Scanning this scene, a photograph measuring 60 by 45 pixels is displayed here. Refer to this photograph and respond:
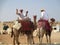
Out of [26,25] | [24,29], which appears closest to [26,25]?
[26,25]

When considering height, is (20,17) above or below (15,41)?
above

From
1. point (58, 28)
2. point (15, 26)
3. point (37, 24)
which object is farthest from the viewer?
point (58, 28)

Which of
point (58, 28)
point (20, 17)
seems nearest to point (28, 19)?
point (20, 17)

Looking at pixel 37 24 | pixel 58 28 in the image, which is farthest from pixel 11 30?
pixel 58 28

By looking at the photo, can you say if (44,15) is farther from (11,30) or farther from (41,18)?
(11,30)

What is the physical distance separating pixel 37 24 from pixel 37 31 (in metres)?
0.50

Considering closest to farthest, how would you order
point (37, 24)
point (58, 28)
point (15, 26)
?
point (15, 26) < point (37, 24) < point (58, 28)

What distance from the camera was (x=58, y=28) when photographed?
50.6 metres

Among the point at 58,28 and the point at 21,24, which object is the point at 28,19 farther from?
the point at 58,28

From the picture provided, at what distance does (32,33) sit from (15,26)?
60.0 inches

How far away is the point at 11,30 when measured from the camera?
16.5 meters

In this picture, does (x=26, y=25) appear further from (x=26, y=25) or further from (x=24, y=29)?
(x=24, y=29)

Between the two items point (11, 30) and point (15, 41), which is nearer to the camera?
point (11, 30)

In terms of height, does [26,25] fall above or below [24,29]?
above
